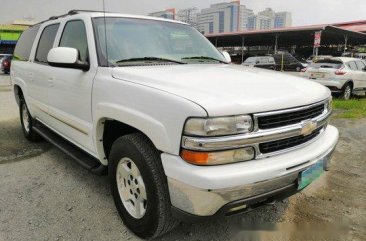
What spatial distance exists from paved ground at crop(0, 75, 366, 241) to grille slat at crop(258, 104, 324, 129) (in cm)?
101

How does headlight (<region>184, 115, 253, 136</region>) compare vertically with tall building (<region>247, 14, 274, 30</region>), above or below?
below

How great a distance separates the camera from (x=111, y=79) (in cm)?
289

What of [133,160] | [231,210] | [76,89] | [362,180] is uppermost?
[76,89]

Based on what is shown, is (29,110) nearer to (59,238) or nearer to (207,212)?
(59,238)

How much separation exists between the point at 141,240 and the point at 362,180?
278cm

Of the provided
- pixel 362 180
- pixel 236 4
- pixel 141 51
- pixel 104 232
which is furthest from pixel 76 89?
pixel 236 4

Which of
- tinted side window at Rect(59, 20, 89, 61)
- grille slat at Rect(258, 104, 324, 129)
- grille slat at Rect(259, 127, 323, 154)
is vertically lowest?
grille slat at Rect(259, 127, 323, 154)

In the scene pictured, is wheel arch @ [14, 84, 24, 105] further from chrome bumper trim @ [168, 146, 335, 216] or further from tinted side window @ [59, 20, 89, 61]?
chrome bumper trim @ [168, 146, 335, 216]

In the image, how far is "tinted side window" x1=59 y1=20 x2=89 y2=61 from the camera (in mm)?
3430

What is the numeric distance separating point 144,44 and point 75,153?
135 cm

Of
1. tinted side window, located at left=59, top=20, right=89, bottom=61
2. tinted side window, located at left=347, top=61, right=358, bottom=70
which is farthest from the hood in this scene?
tinted side window, located at left=347, top=61, right=358, bottom=70

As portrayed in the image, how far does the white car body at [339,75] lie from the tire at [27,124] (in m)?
8.91

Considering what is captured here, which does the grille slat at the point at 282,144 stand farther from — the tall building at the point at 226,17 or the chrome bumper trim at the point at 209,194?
the tall building at the point at 226,17

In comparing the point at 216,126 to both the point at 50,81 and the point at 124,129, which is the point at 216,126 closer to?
the point at 124,129
